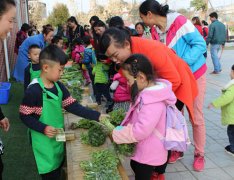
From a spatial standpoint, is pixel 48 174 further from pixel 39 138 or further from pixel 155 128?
pixel 155 128

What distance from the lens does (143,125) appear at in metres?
2.26

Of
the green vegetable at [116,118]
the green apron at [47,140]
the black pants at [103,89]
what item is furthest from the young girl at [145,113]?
the black pants at [103,89]

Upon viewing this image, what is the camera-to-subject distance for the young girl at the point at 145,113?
7.46ft

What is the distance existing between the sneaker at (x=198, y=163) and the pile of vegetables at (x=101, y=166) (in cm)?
146

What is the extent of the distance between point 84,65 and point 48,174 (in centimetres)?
536

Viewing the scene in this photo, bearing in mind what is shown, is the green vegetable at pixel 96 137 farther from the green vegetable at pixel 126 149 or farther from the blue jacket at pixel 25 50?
the blue jacket at pixel 25 50

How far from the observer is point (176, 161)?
3820 millimetres

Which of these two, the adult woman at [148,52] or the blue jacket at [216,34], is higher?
the adult woman at [148,52]

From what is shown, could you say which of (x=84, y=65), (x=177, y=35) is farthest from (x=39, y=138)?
(x=84, y=65)

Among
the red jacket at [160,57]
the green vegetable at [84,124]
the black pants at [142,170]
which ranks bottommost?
the black pants at [142,170]

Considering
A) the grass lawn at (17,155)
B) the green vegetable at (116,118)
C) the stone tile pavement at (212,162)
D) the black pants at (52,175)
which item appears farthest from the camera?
the grass lawn at (17,155)

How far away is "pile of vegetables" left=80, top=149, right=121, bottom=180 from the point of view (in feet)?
7.39

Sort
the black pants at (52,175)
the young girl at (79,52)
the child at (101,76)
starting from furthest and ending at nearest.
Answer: the young girl at (79,52)
the child at (101,76)
the black pants at (52,175)

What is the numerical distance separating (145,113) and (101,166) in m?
0.52
